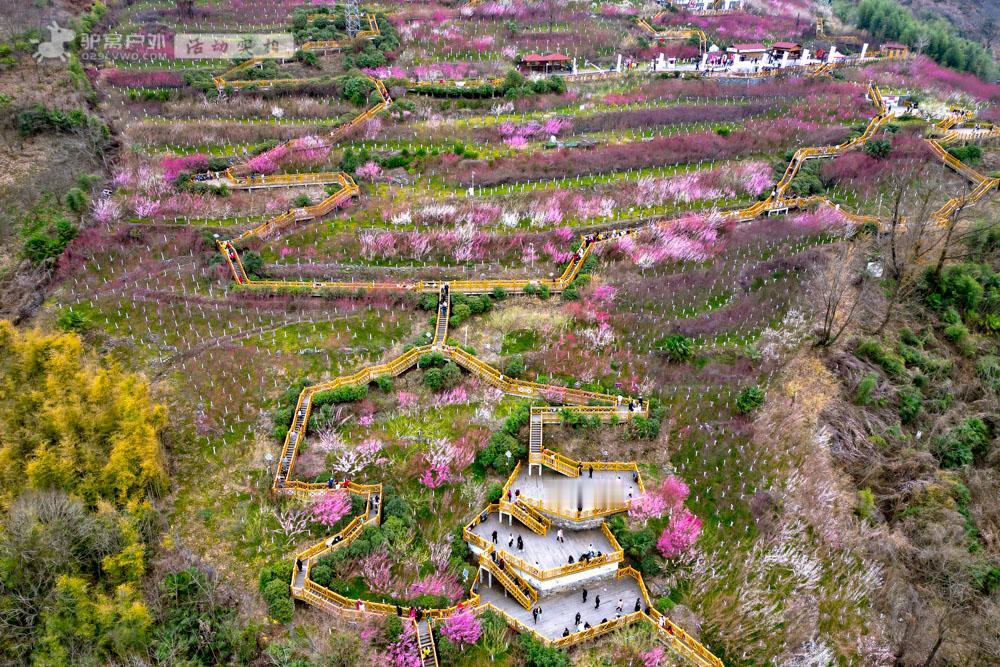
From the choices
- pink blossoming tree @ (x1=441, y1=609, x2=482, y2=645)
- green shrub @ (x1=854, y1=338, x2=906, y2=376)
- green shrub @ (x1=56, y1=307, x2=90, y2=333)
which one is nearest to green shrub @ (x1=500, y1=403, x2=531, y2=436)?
pink blossoming tree @ (x1=441, y1=609, x2=482, y2=645)

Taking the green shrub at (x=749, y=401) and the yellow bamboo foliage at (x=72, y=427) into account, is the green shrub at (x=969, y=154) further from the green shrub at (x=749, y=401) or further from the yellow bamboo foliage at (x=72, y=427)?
the yellow bamboo foliage at (x=72, y=427)

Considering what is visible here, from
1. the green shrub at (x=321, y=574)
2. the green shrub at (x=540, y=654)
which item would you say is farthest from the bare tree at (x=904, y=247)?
the green shrub at (x=321, y=574)

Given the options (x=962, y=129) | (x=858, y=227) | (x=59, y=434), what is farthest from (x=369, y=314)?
(x=962, y=129)

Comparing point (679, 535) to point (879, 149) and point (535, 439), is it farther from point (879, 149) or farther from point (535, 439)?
point (879, 149)

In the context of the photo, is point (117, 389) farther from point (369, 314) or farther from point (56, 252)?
point (56, 252)

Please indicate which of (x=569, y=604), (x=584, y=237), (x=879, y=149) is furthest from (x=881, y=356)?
(x=879, y=149)

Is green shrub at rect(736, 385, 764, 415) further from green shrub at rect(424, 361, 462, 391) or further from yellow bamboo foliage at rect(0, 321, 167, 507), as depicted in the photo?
yellow bamboo foliage at rect(0, 321, 167, 507)
